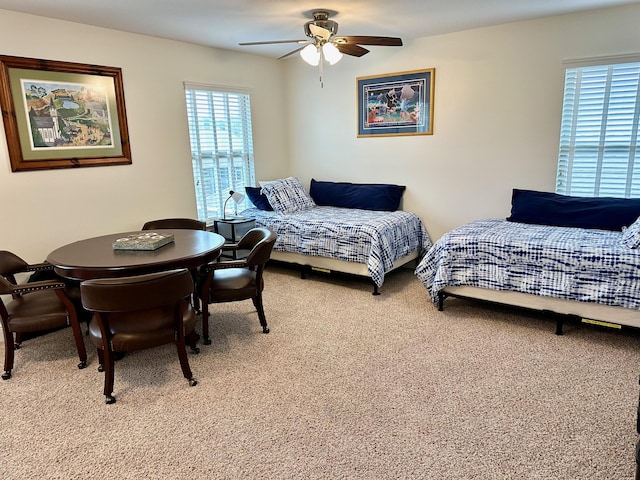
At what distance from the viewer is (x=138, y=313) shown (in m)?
2.64

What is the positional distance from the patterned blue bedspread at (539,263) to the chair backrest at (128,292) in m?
2.25

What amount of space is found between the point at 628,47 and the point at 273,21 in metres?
→ 3.00

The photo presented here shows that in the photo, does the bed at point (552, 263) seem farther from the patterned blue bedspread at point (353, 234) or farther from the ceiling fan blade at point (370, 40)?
the ceiling fan blade at point (370, 40)

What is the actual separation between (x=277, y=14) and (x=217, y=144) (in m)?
1.84

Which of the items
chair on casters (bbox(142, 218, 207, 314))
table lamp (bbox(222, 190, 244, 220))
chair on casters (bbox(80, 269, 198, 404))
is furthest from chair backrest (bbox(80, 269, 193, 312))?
table lamp (bbox(222, 190, 244, 220))

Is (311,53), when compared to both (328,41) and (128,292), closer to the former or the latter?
(328,41)

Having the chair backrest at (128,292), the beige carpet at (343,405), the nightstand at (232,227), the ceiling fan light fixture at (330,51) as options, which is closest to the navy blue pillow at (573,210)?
the beige carpet at (343,405)

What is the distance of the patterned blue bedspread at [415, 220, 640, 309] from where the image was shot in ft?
9.86

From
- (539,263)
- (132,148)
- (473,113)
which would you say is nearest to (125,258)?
(132,148)

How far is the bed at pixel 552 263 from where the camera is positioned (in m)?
3.02

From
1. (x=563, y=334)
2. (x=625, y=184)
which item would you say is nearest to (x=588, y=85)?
(x=625, y=184)

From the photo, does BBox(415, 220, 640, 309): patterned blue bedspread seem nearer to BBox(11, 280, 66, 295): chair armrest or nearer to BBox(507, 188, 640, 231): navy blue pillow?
BBox(507, 188, 640, 231): navy blue pillow

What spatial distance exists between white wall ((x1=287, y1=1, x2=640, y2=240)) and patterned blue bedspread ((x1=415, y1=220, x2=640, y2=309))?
2.49ft

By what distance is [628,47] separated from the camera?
3648mm
